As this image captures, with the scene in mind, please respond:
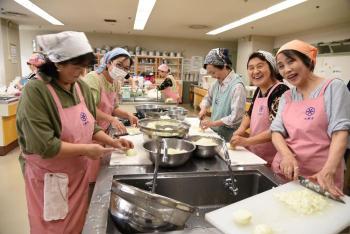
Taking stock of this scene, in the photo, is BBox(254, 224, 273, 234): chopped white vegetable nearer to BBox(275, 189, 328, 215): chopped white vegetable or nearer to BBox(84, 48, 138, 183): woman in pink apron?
BBox(275, 189, 328, 215): chopped white vegetable

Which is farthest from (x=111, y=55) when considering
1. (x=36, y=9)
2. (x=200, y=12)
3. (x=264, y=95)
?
(x=36, y=9)

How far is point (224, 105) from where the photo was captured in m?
2.34

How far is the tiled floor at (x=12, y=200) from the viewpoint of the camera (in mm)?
2339

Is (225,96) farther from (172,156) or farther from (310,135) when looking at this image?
(172,156)

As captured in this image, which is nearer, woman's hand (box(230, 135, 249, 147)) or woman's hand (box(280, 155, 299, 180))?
woman's hand (box(280, 155, 299, 180))

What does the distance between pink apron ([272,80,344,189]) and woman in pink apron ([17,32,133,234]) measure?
39.6 inches

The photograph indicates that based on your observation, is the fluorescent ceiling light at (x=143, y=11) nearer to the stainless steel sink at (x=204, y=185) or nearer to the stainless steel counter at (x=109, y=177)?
the stainless steel counter at (x=109, y=177)

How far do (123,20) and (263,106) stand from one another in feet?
19.8

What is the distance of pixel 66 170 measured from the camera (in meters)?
1.32

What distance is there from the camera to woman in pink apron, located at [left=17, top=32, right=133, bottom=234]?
115 cm

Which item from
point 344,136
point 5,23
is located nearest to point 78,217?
point 344,136

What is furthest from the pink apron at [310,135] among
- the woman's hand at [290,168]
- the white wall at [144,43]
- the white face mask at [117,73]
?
the white wall at [144,43]

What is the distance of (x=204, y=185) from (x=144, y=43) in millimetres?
9645

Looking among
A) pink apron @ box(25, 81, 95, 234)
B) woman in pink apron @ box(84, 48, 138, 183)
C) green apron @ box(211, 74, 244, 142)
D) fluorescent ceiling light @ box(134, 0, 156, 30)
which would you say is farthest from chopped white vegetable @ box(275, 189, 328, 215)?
fluorescent ceiling light @ box(134, 0, 156, 30)
